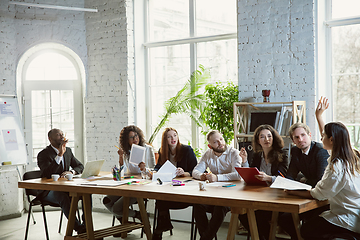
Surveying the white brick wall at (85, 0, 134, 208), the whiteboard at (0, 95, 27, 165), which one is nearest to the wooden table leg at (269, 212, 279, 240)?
the white brick wall at (85, 0, 134, 208)

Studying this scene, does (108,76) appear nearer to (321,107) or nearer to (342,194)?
(321,107)

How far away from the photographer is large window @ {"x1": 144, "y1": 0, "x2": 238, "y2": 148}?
535 centimetres

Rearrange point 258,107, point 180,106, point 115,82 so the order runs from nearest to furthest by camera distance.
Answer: point 258,107 → point 180,106 → point 115,82

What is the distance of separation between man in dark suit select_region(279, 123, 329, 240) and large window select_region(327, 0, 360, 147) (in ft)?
4.30

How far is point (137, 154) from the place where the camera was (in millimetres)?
4285

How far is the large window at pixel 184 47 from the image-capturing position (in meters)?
5.35

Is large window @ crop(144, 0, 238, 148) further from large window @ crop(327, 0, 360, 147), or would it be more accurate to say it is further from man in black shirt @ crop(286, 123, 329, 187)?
man in black shirt @ crop(286, 123, 329, 187)

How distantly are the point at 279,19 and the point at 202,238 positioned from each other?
2586 mm

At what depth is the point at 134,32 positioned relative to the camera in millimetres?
5859

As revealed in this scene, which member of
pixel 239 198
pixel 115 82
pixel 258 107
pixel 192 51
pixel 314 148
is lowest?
pixel 239 198

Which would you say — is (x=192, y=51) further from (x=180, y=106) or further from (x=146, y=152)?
(x=146, y=152)

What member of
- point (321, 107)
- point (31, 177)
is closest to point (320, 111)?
point (321, 107)

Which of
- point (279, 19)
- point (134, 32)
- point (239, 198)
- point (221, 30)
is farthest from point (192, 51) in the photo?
point (239, 198)

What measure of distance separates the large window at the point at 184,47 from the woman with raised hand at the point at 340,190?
260cm
